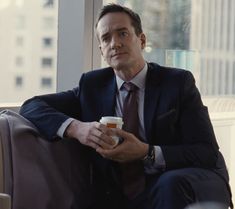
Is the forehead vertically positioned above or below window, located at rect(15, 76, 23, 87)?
above

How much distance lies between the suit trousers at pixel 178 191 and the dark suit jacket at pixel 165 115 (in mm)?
78

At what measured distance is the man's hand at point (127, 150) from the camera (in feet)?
6.47

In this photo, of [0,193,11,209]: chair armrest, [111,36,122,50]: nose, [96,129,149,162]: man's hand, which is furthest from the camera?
[111,36,122,50]: nose

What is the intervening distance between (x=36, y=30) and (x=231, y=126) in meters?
1.66

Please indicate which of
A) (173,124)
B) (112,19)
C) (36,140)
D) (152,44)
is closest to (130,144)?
(173,124)

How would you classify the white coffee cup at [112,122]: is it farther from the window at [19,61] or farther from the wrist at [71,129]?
the window at [19,61]

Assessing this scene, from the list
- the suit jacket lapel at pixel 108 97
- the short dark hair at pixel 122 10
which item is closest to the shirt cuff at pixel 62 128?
→ the suit jacket lapel at pixel 108 97

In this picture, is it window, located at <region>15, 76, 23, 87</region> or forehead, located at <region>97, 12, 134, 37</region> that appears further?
window, located at <region>15, 76, 23, 87</region>

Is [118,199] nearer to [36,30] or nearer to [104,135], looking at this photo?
[104,135]

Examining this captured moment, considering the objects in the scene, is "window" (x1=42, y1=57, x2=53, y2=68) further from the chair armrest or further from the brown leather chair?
the chair armrest

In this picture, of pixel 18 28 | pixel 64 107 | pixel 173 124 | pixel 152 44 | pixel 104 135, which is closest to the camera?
pixel 104 135

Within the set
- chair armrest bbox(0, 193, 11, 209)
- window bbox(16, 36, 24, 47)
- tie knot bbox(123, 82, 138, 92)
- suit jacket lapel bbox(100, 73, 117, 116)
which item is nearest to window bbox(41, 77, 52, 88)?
window bbox(16, 36, 24, 47)

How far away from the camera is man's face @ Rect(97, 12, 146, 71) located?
2.23 metres

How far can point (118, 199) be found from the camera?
2.15 m
